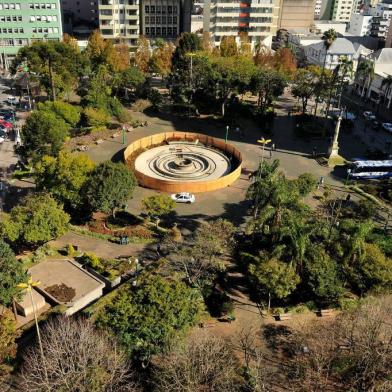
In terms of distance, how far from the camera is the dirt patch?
41.7 m

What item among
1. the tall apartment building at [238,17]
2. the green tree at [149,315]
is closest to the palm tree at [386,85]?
the tall apartment building at [238,17]

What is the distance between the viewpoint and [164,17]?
136000 millimetres

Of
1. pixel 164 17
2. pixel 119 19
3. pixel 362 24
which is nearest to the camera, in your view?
pixel 119 19

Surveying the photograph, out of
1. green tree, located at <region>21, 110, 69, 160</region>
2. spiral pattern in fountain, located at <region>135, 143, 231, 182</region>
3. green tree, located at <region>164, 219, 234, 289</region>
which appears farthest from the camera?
spiral pattern in fountain, located at <region>135, 143, 231, 182</region>

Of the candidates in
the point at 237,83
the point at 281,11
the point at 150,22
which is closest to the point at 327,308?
the point at 237,83

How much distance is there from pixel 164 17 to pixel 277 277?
4540 inches

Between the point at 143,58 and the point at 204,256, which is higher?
the point at 143,58

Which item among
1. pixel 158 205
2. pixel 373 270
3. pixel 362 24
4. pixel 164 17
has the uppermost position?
pixel 164 17

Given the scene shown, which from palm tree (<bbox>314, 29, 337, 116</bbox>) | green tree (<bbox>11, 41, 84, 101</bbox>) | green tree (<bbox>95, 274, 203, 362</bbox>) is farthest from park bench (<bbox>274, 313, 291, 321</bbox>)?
green tree (<bbox>11, 41, 84, 101</bbox>)

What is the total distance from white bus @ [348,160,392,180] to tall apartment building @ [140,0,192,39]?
86.7 metres

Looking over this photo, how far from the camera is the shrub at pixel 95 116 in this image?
76625 mm

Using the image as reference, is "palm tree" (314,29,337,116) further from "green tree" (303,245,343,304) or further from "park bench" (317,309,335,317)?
"park bench" (317,309,335,317)

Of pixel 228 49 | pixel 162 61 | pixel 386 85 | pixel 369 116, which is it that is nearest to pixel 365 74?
pixel 386 85

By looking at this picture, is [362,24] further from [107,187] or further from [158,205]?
[107,187]
